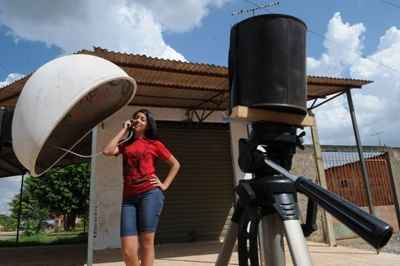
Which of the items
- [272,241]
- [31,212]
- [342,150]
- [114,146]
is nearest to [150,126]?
[114,146]

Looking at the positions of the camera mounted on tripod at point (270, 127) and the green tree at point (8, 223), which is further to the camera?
the green tree at point (8, 223)

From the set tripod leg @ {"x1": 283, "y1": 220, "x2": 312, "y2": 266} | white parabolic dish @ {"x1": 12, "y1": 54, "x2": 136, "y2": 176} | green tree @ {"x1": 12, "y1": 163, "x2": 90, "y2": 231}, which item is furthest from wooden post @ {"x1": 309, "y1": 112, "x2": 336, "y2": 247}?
green tree @ {"x1": 12, "y1": 163, "x2": 90, "y2": 231}

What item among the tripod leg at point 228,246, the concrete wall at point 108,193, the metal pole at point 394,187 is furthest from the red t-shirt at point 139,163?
the metal pole at point 394,187

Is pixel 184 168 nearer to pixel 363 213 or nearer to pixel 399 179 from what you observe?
pixel 399 179

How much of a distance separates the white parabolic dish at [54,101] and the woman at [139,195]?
2.04ft

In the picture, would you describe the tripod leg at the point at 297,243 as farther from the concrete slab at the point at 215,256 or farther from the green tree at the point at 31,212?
the green tree at the point at 31,212

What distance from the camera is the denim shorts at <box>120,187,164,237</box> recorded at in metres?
2.33

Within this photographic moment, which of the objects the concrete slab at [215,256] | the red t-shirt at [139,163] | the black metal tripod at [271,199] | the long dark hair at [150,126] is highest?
the long dark hair at [150,126]

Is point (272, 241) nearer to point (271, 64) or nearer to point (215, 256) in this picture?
point (271, 64)

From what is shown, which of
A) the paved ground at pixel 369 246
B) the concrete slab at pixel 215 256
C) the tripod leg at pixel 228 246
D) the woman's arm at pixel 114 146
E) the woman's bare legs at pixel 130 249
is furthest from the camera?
the paved ground at pixel 369 246

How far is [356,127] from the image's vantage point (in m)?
7.30

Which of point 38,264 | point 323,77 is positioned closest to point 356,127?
point 323,77

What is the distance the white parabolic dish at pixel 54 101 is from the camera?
55.6 inches

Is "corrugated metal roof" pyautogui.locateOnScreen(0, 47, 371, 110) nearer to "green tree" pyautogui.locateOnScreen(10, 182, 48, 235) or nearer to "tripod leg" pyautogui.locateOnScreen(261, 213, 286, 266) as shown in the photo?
"tripod leg" pyautogui.locateOnScreen(261, 213, 286, 266)
